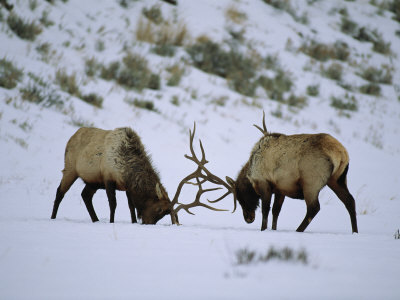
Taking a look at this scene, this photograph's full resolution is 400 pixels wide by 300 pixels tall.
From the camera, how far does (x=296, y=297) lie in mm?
2111

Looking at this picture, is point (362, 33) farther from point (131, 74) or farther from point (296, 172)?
point (296, 172)

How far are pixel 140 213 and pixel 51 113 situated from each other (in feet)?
18.0

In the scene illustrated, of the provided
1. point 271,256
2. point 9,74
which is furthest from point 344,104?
point 271,256

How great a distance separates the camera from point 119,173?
18.8 ft

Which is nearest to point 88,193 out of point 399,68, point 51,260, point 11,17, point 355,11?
point 51,260

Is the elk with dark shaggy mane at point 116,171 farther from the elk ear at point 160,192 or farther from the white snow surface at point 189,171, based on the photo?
the white snow surface at point 189,171

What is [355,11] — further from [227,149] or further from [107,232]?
[107,232]

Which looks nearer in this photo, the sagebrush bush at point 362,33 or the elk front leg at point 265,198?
the elk front leg at point 265,198

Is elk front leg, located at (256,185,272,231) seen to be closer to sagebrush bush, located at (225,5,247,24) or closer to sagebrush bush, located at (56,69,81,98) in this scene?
sagebrush bush, located at (56,69,81,98)

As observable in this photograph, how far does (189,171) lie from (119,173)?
416 cm

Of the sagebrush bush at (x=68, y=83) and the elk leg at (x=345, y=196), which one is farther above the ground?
the elk leg at (x=345, y=196)

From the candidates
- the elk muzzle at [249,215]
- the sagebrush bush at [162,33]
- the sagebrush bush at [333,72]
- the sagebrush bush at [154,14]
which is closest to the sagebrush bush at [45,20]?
the sagebrush bush at [162,33]

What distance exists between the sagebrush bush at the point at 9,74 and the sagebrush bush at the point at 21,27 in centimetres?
185

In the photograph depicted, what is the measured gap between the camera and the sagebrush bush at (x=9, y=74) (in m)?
9.87
